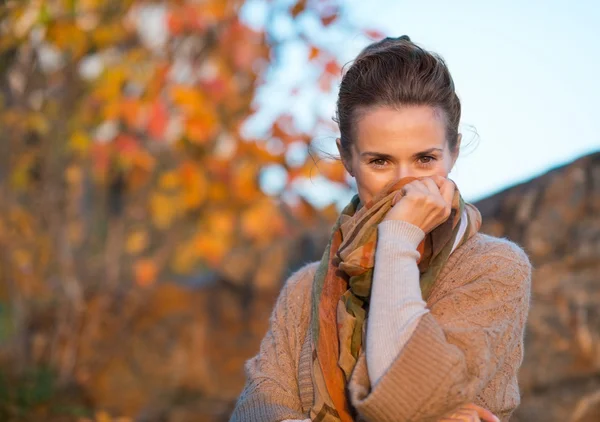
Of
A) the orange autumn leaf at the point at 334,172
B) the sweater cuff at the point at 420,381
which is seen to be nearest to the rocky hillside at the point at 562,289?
the orange autumn leaf at the point at 334,172

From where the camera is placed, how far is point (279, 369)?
2.70m

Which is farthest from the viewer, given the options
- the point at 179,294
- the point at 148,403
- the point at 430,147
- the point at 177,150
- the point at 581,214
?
the point at 177,150

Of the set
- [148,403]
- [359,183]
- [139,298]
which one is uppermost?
[359,183]

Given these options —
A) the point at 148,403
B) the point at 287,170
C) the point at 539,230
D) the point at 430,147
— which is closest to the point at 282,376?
the point at 430,147

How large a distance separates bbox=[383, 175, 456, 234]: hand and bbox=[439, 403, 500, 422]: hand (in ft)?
1.45

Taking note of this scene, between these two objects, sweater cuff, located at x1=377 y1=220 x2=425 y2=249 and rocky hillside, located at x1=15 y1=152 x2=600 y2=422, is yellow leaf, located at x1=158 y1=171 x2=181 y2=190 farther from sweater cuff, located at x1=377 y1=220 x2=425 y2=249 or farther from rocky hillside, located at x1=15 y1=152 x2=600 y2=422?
sweater cuff, located at x1=377 y1=220 x2=425 y2=249

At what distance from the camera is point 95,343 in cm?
616

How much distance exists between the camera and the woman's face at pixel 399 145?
96.0 inches

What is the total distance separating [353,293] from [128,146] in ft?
13.6

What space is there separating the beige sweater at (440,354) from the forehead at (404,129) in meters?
0.31

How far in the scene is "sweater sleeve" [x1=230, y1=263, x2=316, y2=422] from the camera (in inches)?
103

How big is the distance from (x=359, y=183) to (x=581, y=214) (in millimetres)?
2051

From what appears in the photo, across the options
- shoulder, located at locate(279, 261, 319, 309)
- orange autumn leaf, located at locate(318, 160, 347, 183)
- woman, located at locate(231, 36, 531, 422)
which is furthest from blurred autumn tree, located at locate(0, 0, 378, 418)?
woman, located at locate(231, 36, 531, 422)

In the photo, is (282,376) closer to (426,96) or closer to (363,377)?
(363,377)
